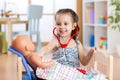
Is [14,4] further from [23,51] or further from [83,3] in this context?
[23,51]

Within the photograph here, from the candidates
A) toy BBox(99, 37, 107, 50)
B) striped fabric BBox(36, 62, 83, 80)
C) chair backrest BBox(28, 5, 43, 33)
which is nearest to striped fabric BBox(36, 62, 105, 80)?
striped fabric BBox(36, 62, 83, 80)

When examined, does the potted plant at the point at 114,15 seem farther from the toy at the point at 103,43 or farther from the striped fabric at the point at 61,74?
the striped fabric at the point at 61,74

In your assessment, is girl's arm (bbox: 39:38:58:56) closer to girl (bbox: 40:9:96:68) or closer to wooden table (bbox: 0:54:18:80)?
girl (bbox: 40:9:96:68)

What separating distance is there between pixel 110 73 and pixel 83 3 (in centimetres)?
370

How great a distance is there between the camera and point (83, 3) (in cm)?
499

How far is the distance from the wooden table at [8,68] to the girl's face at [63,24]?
4.30ft

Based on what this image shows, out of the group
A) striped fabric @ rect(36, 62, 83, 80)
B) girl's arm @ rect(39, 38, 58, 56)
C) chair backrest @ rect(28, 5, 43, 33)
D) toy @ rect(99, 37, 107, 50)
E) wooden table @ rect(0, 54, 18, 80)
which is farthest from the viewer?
chair backrest @ rect(28, 5, 43, 33)

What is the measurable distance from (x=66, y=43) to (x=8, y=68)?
1806mm

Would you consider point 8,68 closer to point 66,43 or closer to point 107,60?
point 66,43

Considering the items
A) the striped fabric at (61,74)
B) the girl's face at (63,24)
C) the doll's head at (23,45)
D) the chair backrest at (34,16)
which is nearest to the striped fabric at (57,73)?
the striped fabric at (61,74)

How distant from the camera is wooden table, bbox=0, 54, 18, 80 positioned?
280 cm

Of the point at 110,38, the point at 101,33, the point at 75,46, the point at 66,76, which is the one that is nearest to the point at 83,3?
the point at 101,33

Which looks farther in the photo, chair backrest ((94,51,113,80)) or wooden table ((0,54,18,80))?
wooden table ((0,54,18,80))

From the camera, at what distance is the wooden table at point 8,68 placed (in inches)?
110
